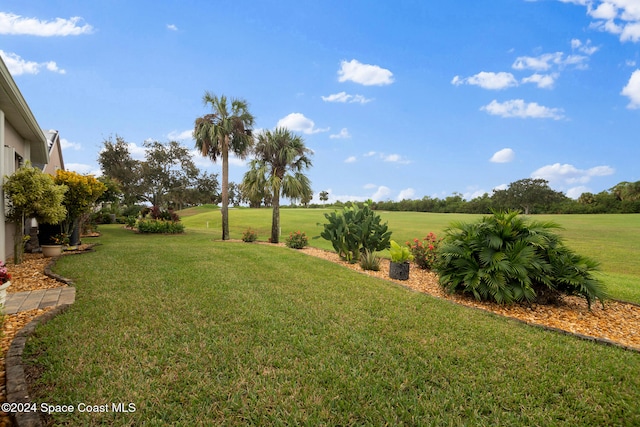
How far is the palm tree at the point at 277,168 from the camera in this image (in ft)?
43.1

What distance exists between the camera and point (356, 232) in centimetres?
851

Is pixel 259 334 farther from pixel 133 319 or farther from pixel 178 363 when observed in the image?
pixel 133 319

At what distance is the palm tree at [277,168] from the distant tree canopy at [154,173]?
17908 millimetres

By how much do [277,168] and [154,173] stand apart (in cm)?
1974

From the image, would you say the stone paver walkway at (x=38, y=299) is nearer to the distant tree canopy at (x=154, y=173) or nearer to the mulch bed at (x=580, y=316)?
the mulch bed at (x=580, y=316)

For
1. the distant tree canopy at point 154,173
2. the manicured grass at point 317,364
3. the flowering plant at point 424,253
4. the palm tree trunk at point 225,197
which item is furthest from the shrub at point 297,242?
the distant tree canopy at point 154,173

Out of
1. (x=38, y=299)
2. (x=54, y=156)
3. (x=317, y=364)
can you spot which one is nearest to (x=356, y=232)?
(x=317, y=364)

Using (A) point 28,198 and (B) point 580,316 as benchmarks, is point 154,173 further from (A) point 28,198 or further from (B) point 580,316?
(B) point 580,316

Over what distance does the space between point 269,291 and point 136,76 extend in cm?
1415

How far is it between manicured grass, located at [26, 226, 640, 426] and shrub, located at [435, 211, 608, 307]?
0.67m

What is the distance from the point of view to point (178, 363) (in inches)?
108

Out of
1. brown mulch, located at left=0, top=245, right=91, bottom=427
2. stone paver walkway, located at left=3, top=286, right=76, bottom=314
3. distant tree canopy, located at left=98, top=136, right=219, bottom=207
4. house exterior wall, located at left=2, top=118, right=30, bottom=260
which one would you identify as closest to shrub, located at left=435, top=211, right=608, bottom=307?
brown mulch, located at left=0, top=245, right=91, bottom=427

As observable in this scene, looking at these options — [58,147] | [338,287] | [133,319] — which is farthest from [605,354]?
[58,147]

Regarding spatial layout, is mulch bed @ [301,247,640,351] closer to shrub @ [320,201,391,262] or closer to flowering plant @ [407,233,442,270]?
flowering plant @ [407,233,442,270]
